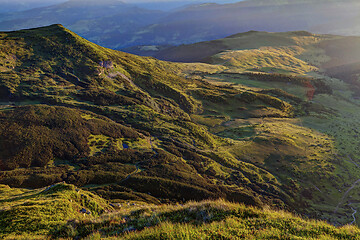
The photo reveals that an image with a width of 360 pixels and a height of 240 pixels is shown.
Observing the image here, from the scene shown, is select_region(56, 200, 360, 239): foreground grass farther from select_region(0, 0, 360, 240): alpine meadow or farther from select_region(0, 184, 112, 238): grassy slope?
select_region(0, 184, 112, 238): grassy slope

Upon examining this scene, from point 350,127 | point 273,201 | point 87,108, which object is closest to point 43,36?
point 87,108

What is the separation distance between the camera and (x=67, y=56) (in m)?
114

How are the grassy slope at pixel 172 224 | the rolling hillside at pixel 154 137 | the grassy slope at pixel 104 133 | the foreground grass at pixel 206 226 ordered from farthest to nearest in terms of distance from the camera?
1. the rolling hillside at pixel 154 137
2. the grassy slope at pixel 104 133
3. the grassy slope at pixel 172 224
4. the foreground grass at pixel 206 226

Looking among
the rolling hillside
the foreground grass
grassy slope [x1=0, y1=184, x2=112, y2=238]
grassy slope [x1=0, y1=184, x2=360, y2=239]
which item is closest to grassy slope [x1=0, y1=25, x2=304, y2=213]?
the rolling hillside

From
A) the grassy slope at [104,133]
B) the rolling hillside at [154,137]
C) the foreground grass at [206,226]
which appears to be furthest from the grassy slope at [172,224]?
the grassy slope at [104,133]

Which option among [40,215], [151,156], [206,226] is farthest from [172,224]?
[151,156]

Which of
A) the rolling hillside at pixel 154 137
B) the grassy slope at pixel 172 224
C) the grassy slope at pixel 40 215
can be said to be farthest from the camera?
the rolling hillside at pixel 154 137

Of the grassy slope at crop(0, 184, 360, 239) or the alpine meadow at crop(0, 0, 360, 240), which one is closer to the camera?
the grassy slope at crop(0, 184, 360, 239)

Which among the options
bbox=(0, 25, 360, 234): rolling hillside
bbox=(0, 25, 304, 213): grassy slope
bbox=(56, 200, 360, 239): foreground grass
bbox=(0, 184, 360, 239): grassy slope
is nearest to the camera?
bbox=(56, 200, 360, 239): foreground grass

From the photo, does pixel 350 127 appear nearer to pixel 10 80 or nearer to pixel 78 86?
pixel 78 86

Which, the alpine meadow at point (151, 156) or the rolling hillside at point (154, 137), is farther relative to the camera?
the rolling hillside at point (154, 137)

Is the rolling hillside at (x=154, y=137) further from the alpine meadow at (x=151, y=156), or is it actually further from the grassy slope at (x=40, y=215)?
the grassy slope at (x=40, y=215)

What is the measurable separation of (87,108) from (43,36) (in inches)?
2696

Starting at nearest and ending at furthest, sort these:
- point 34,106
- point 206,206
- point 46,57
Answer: point 206,206
point 34,106
point 46,57
